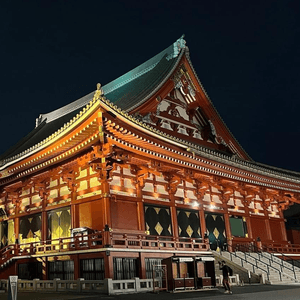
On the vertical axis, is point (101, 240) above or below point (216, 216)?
below

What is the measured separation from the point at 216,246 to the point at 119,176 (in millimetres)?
8550

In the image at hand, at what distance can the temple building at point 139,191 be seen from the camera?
18422 mm

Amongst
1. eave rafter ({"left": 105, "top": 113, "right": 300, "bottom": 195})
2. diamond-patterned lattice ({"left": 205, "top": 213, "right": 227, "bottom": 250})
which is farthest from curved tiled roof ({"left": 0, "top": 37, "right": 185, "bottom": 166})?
diamond-patterned lattice ({"left": 205, "top": 213, "right": 227, "bottom": 250})

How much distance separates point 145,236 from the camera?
20531mm

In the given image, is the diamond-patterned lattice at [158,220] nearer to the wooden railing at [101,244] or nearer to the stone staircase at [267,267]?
the wooden railing at [101,244]

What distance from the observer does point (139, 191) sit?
21.6 meters

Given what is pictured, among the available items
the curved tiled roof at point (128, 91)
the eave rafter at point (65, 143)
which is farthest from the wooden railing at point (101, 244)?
the curved tiled roof at point (128, 91)

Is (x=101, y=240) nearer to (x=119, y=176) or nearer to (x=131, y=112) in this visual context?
(x=119, y=176)

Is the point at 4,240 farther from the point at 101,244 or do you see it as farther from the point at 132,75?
the point at 132,75

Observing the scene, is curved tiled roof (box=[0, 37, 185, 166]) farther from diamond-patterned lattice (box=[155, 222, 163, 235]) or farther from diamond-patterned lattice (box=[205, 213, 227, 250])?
diamond-patterned lattice (box=[205, 213, 227, 250])

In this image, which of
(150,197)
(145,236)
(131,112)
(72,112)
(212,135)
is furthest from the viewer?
(72,112)

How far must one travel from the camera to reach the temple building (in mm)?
18422

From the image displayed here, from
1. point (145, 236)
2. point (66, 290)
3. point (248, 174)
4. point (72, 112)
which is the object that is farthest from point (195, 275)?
point (72, 112)

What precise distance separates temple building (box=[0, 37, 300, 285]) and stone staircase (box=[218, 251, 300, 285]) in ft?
5.62
